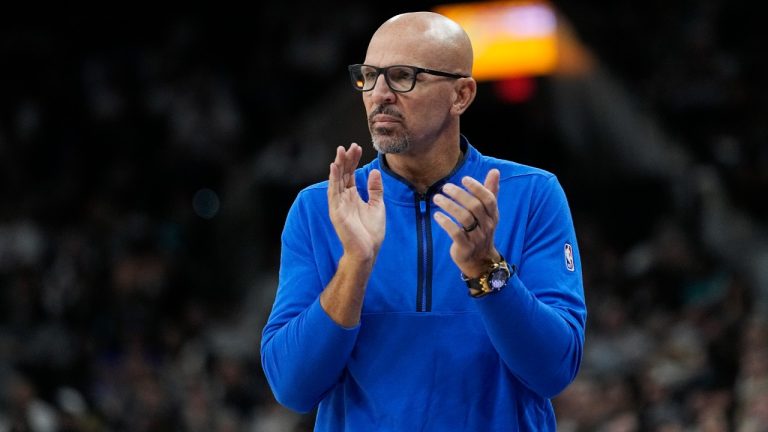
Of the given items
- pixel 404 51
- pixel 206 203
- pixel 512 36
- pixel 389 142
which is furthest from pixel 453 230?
pixel 512 36

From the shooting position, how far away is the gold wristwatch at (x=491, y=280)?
3.10 metres

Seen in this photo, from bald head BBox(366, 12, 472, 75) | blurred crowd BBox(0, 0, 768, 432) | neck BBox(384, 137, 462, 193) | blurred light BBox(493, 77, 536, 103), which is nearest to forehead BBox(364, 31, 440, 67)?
bald head BBox(366, 12, 472, 75)

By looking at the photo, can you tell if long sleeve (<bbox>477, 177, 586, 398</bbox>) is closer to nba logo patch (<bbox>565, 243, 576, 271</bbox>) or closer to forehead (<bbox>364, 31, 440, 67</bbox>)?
nba logo patch (<bbox>565, 243, 576, 271</bbox>)

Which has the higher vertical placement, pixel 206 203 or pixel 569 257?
pixel 569 257

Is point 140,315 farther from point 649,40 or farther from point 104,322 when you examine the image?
point 649,40

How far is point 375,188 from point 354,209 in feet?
0.39

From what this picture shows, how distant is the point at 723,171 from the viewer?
1226 centimetres

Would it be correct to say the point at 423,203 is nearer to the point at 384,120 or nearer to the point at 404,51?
the point at 384,120

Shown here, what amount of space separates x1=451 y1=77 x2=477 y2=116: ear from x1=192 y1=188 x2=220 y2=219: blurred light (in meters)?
10.5

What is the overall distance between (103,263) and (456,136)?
33.0 ft

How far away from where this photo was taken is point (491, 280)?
3.10 meters

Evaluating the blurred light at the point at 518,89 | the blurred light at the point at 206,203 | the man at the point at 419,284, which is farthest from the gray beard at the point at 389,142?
the blurred light at the point at 518,89

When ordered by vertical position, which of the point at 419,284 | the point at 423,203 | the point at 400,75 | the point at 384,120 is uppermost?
the point at 400,75

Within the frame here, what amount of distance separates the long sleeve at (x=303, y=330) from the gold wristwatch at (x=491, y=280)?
0.35 metres
